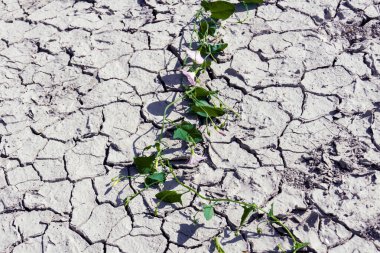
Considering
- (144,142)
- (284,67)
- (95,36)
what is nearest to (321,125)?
(284,67)

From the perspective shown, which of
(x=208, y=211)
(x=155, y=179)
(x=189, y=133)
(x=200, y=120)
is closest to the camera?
(x=208, y=211)

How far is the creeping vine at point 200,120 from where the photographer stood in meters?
2.53

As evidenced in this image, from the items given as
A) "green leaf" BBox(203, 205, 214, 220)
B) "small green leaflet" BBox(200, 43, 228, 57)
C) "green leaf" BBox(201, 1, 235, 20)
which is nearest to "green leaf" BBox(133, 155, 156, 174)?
"green leaf" BBox(203, 205, 214, 220)

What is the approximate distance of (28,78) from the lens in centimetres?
322

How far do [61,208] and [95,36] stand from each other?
1.12 metres

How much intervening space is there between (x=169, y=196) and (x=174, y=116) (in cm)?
48

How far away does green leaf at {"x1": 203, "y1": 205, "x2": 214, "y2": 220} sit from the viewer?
2.46 metres

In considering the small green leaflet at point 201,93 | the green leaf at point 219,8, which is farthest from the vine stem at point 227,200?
the green leaf at point 219,8

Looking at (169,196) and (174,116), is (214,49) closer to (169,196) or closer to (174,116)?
(174,116)

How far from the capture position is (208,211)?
2.48 metres

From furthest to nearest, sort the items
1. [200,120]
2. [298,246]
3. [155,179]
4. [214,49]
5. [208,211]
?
1. [214,49]
2. [200,120]
3. [155,179]
4. [208,211]
5. [298,246]

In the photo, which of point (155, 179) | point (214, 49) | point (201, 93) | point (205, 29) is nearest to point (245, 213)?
point (155, 179)

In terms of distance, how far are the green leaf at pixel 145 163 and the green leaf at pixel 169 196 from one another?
5.4 inches

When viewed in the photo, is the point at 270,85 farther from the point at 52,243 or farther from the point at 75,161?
the point at 52,243
